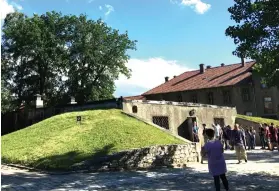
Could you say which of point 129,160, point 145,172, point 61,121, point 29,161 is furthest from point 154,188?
point 61,121

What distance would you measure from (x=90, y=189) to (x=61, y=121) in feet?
37.6

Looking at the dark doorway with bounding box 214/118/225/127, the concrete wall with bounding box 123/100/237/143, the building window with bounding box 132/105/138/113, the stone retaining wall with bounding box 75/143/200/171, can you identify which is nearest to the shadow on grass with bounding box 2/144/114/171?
the stone retaining wall with bounding box 75/143/200/171

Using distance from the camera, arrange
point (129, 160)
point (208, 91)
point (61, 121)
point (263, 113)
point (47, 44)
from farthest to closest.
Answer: point (208, 91) → point (263, 113) → point (47, 44) → point (61, 121) → point (129, 160)

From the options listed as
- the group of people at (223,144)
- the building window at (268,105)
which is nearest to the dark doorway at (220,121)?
the group of people at (223,144)

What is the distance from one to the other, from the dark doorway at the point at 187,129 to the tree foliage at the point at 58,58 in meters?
21.0

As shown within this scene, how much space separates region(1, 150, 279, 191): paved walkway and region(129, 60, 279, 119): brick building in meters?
34.5

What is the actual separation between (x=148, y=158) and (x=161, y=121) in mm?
9066

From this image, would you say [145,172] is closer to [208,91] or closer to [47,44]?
[47,44]

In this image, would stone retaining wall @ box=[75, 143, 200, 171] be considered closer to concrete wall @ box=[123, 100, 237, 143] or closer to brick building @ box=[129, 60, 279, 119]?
concrete wall @ box=[123, 100, 237, 143]

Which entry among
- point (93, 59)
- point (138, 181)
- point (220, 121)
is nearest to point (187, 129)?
point (220, 121)

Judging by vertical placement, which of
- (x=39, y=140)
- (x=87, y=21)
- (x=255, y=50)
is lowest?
(x=39, y=140)

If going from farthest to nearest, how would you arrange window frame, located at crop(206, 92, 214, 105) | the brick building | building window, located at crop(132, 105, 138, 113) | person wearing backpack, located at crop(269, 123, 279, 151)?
window frame, located at crop(206, 92, 214, 105)
the brick building
building window, located at crop(132, 105, 138, 113)
person wearing backpack, located at crop(269, 123, 279, 151)

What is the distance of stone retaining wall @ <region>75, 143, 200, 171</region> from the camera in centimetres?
1396

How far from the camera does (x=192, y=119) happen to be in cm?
2558
